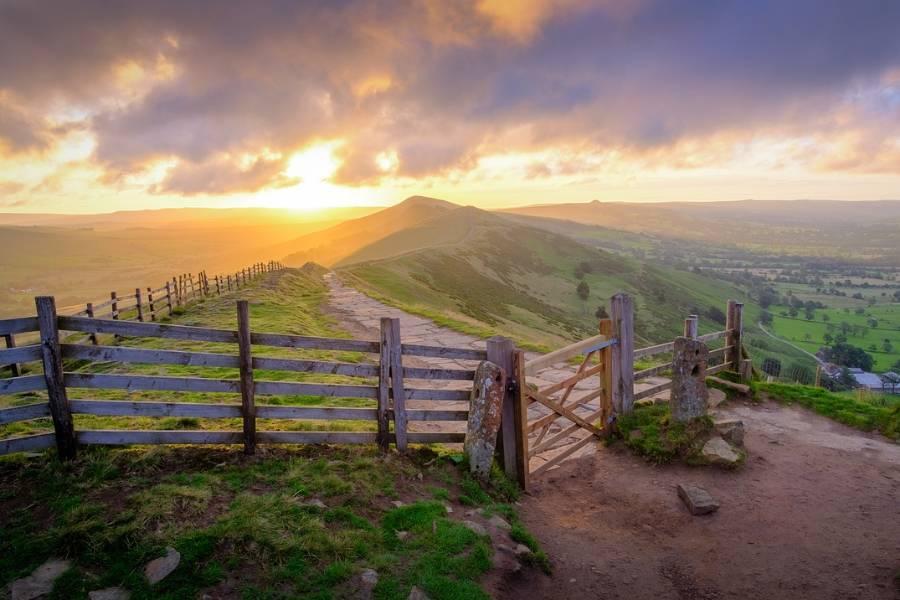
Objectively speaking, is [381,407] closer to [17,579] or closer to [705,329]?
[17,579]

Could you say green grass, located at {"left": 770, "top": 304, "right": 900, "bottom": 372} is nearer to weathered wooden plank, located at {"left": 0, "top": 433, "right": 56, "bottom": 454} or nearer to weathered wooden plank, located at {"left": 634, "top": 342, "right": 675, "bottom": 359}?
weathered wooden plank, located at {"left": 634, "top": 342, "right": 675, "bottom": 359}

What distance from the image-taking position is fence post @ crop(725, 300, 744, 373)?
10.9 metres

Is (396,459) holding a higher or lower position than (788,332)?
higher

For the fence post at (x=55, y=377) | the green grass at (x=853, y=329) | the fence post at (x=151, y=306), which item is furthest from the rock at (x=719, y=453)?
the green grass at (x=853, y=329)

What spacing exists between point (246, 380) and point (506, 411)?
3.43 metres

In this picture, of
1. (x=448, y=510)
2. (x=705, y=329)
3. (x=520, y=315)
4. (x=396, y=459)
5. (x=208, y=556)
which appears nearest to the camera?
(x=208, y=556)

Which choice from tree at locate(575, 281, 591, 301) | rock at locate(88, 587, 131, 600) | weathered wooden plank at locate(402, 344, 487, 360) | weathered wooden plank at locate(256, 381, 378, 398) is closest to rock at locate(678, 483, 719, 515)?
weathered wooden plank at locate(402, 344, 487, 360)

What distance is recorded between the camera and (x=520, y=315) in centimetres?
4712

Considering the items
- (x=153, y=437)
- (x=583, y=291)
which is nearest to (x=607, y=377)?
(x=153, y=437)

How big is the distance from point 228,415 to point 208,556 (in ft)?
6.79

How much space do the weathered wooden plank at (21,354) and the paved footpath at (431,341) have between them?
5.57m

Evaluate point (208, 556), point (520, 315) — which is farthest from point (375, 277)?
point (208, 556)

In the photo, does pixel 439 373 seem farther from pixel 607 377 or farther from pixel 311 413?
pixel 607 377

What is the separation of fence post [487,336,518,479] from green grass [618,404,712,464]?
248 centimetres
